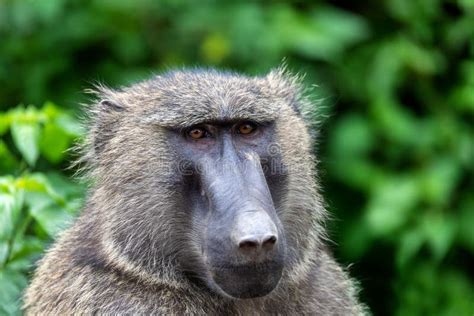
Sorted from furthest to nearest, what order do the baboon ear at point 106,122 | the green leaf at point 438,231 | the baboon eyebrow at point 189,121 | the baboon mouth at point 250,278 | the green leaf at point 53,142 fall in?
the green leaf at point 438,231 → the green leaf at point 53,142 → the baboon ear at point 106,122 → the baboon eyebrow at point 189,121 → the baboon mouth at point 250,278

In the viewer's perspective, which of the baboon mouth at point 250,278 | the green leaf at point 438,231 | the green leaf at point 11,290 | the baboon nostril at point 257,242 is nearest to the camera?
the baboon nostril at point 257,242

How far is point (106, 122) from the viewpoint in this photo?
4559 millimetres

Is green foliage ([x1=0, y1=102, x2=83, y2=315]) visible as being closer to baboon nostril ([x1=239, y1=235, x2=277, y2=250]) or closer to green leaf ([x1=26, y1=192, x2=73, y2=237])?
green leaf ([x1=26, y1=192, x2=73, y2=237])

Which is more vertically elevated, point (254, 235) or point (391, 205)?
point (254, 235)

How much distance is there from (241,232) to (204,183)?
0.39m

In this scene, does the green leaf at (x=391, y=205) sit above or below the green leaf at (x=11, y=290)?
below

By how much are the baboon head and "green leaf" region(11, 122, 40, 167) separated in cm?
62

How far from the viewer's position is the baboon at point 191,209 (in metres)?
3.97

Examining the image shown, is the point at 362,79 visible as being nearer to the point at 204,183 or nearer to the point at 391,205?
the point at 391,205

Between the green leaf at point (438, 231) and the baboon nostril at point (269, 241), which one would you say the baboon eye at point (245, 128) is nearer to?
the baboon nostril at point (269, 241)

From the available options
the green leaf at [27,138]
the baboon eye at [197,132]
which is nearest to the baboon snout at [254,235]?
the baboon eye at [197,132]

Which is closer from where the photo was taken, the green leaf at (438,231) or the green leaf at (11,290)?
the green leaf at (11,290)

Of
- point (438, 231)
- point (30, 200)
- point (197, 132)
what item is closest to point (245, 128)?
point (197, 132)

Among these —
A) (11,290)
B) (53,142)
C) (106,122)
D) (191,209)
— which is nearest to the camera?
(191,209)
